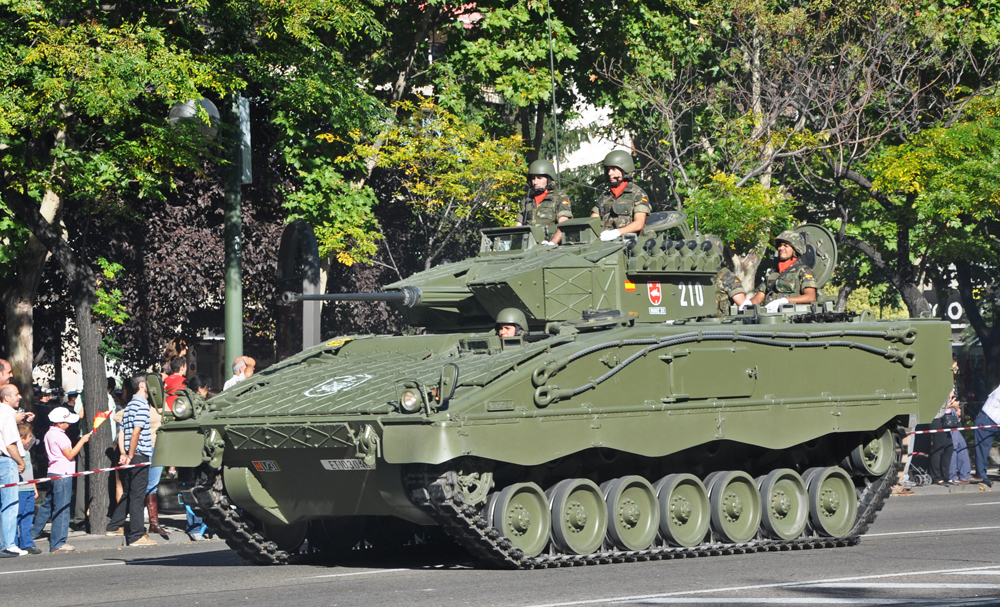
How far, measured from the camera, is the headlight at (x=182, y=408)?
40.7 feet

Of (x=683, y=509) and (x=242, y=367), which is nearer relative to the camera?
(x=683, y=509)

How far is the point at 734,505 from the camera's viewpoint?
13195 millimetres

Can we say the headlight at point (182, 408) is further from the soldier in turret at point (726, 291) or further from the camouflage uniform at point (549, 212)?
the soldier in turret at point (726, 291)

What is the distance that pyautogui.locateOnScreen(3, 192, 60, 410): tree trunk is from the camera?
2052 cm

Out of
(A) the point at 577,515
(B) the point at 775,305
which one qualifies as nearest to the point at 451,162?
(B) the point at 775,305

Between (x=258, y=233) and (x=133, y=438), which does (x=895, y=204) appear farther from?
(x=133, y=438)

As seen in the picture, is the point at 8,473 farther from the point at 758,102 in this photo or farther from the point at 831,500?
the point at 758,102

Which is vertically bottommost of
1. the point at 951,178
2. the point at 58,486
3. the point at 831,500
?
the point at 831,500

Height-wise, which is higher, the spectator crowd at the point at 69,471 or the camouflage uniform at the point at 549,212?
the camouflage uniform at the point at 549,212

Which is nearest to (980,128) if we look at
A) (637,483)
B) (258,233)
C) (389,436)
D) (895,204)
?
(895,204)

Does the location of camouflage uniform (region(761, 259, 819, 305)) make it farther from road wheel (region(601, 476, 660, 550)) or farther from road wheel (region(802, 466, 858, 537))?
road wheel (region(601, 476, 660, 550))

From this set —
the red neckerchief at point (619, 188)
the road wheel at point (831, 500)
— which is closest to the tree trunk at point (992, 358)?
the road wheel at point (831, 500)

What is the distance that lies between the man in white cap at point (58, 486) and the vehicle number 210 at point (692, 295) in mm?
7039

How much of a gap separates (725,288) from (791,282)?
700 millimetres
